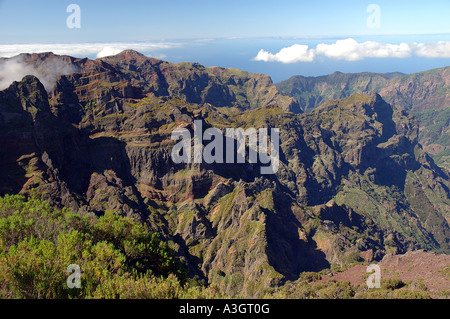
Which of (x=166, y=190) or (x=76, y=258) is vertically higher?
(x=76, y=258)

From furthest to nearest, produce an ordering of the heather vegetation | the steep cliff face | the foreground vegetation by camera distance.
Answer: the steep cliff face
the foreground vegetation
the heather vegetation

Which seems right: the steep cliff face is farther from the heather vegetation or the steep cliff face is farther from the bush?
the bush

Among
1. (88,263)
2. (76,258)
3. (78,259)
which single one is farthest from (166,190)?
(88,263)

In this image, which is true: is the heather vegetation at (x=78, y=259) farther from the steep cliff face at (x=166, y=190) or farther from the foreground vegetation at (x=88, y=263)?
the steep cliff face at (x=166, y=190)

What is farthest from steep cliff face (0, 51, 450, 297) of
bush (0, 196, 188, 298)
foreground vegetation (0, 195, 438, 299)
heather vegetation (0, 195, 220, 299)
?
bush (0, 196, 188, 298)

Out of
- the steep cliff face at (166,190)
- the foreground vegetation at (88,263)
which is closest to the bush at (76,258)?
the foreground vegetation at (88,263)

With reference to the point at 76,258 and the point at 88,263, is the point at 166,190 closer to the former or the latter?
the point at 76,258

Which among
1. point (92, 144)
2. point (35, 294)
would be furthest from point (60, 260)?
point (92, 144)

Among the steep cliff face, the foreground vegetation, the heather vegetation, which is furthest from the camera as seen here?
the steep cliff face

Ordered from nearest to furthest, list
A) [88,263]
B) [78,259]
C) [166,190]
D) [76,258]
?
[88,263] → [78,259] → [76,258] → [166,190]
